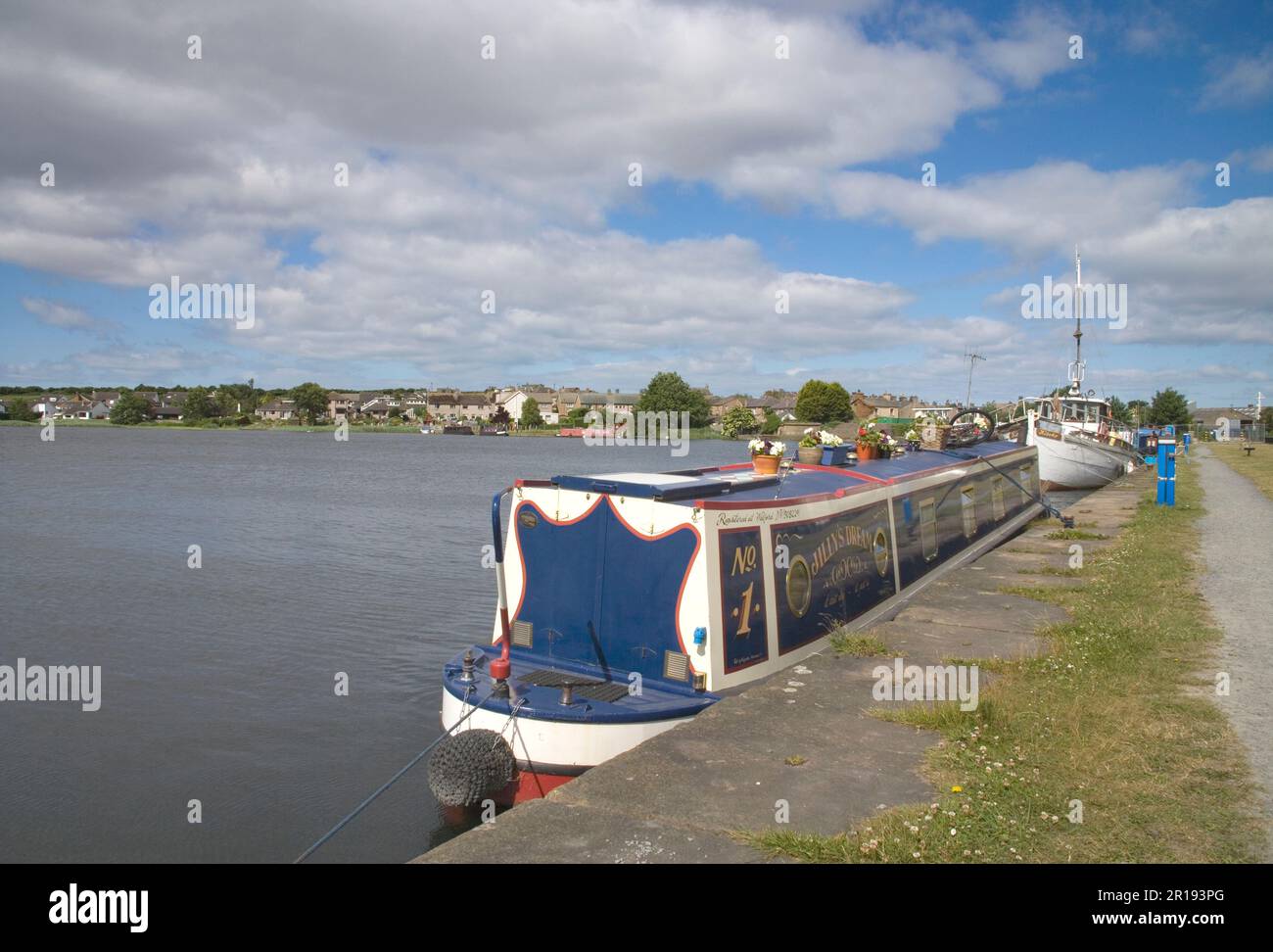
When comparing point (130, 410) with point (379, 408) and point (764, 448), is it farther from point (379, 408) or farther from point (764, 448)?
Result: point (764, 448)

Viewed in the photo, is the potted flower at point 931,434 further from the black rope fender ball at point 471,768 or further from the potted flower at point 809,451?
the black rope fender ball at point 471,768

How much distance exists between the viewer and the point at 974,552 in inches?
637

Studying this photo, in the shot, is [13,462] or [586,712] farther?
[13,462]

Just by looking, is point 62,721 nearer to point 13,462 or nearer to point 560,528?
point 560,528

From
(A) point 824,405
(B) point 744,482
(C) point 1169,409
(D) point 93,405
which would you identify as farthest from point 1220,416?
(D) point 93,405

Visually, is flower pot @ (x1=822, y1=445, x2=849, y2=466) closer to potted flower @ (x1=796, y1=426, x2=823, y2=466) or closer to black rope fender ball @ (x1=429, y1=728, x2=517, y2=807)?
potted flower @ (x1=796, y1=426, x2=823, y2=466)

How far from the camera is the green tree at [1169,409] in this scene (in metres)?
116

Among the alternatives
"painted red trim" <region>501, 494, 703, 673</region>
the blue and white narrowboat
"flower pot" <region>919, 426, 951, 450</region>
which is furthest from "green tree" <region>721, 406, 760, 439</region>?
"painted red trim" <region>501, 494, 703, 673</region>

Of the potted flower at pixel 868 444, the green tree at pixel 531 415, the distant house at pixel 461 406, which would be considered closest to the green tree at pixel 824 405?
the green tree at pixel 531 415

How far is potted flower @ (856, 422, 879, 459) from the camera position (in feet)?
46.9

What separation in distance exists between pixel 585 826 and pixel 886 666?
3.95m
